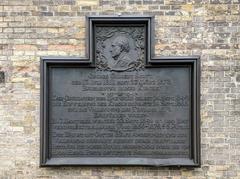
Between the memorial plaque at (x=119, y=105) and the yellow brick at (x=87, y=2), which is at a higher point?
the yellow brick at (x=87, y=2)

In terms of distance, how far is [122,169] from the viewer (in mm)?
6281

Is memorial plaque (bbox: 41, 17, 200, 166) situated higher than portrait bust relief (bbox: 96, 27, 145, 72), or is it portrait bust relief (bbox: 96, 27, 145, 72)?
portrait bust relief (bbox: 96, 27, 145, 72)

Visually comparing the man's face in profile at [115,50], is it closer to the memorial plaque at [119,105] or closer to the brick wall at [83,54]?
the memorial plaque at [119,105]

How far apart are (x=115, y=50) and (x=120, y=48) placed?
76 millimetres

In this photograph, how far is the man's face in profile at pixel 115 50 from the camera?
6.29 meters

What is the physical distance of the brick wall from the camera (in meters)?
6.27

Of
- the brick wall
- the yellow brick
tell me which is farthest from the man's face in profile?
the yellow brick

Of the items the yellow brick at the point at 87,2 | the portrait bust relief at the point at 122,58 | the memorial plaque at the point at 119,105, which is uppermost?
the yellow brick at the point at 87,2

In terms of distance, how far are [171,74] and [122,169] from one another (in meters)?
1.51

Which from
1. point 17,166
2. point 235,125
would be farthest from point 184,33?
point 17,166

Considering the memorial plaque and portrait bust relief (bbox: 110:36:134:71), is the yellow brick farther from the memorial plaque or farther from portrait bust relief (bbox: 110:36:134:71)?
portrait bust relief (bbox: 110:36:134:71)

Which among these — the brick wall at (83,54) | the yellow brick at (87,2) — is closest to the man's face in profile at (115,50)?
the brick wall at (83,54)

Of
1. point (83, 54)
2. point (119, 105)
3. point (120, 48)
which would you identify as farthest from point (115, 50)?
point (119, 105)

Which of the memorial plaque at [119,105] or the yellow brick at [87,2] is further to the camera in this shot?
the yellow brick at [87,2]
